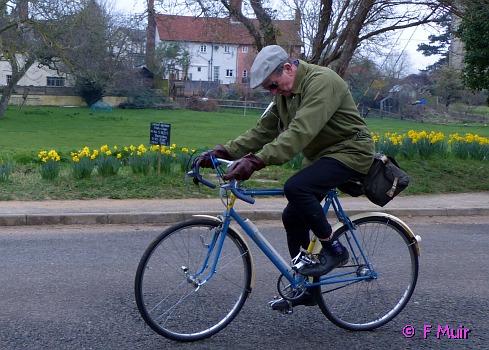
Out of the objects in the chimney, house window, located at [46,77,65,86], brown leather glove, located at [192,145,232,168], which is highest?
the chimney

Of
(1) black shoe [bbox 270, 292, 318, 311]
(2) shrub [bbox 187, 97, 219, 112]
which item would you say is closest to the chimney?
(1) black shoe [bbox 270, 292, 318, 311]

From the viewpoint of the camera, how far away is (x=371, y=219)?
5.18m

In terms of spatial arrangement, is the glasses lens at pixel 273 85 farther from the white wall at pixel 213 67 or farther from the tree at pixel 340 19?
the white wall at pixel 213 67

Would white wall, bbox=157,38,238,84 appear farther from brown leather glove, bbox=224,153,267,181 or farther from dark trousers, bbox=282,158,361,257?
brown leather glove, bbox=224,153,267,181

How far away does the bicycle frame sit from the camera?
189 inches

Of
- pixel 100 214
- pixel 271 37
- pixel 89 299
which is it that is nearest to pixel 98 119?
pixel 271 37

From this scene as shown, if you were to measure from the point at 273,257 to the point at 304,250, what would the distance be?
0.22 m

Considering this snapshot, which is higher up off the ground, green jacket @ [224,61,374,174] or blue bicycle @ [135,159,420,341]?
green jacket @ [224,61,374,174]

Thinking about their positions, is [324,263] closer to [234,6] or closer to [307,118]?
[307,118]

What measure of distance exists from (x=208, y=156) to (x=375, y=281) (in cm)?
159

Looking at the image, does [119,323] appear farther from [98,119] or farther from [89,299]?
[98,119]

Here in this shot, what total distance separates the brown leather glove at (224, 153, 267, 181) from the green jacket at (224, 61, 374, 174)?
0.13ft

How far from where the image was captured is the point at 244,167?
4.43m

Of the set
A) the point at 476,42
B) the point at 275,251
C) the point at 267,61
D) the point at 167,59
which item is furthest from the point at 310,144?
the point at 167,59
